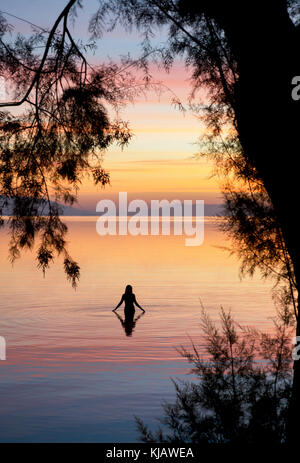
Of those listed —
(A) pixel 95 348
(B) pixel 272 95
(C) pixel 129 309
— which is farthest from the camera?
(C) pixel 129 309

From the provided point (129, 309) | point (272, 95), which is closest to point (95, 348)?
point (129, 309)

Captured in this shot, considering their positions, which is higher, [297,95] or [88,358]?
[297,95]

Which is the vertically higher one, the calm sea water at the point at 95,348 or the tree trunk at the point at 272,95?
the tree trunk at the point at 272,95

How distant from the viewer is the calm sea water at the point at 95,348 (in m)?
12.5

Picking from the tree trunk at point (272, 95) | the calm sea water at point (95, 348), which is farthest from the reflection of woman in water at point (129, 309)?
the tree trunk at point (272, 95)

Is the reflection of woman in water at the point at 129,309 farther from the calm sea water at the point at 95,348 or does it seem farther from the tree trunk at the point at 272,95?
the tree trunk at the point at 272,95

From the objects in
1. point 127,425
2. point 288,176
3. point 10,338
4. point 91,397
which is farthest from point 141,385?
point 288,176

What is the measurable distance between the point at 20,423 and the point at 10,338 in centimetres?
940

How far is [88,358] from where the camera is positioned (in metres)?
18.4

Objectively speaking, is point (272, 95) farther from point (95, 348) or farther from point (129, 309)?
point (129, 309)

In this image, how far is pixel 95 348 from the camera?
20109mm

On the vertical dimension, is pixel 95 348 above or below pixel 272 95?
below

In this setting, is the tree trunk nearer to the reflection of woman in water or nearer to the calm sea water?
the calm sea water
